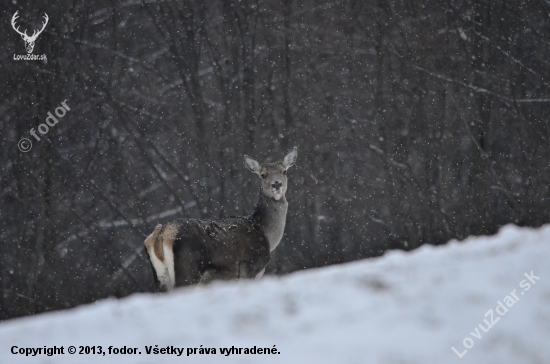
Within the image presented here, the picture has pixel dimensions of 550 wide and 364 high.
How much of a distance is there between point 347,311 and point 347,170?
1167 cm

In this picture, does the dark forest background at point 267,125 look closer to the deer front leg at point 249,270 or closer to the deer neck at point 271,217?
the deer neck at point 271,217

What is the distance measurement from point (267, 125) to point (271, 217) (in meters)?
5.96

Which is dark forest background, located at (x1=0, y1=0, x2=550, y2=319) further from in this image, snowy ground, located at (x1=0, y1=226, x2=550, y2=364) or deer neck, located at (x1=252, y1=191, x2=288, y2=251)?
snowy ground, located at (x1=0, y1=226, x2=550, y2=364)

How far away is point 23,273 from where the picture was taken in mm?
14719

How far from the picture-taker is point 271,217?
9.33 m

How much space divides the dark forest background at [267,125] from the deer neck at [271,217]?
Result: 486 cm

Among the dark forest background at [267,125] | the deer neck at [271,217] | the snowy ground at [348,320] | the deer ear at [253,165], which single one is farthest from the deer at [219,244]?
the dark forest background at [267,125]

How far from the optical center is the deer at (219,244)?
7949 mm

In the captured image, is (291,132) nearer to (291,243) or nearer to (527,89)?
(291,243)

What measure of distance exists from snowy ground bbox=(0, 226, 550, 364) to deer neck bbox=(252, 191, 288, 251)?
404 cm

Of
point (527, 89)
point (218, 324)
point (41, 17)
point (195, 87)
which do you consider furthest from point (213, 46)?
point (218, 324)

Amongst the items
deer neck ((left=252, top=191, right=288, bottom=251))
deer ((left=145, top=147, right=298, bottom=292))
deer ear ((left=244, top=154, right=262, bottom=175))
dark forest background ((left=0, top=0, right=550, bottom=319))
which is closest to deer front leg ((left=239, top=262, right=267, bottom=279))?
deer ((left=145, top=147, right=298, bottom=292))

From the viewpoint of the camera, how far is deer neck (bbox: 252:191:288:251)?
9.23 m

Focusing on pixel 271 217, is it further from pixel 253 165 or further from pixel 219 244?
pixel 219 244
